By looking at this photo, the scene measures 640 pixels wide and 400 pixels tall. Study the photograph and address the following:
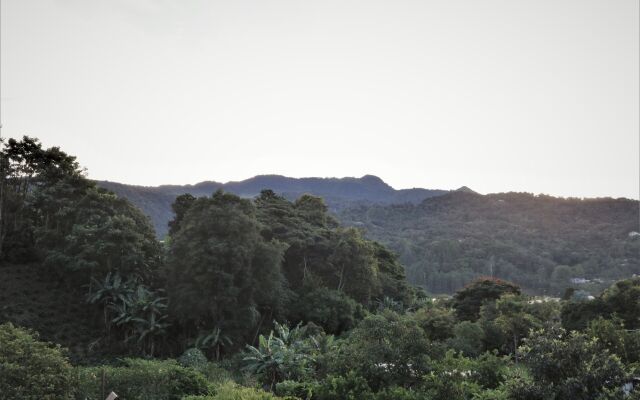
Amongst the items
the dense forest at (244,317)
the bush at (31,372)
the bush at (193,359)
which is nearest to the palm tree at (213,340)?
the dense forest at (244,317)

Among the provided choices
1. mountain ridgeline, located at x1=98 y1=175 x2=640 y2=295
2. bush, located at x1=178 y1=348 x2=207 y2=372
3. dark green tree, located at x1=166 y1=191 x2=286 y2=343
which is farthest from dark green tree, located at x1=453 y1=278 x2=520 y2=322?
mountain ridgeline, located at x1=98 y1=175 x2=640 y2=295

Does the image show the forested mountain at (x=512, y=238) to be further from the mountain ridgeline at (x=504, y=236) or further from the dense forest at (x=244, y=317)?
the dense forest at (x=244, y=317)

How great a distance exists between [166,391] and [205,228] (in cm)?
1000

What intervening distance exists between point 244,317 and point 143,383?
9.03m

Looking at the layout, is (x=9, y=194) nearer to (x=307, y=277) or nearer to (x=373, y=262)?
(x=307, y=277)

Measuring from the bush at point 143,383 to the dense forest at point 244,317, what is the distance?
4cm

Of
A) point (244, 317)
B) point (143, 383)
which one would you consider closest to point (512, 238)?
point (244, 317)

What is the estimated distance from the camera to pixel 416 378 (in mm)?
12906

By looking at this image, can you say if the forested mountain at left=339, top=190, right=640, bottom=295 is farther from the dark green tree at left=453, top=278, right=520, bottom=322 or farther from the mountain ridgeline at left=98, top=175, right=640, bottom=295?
the dark green tree at left=453, top=278, right=520, bottom=322

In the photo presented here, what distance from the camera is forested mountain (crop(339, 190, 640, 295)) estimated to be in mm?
80000

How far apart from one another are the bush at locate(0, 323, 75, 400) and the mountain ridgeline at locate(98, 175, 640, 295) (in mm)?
48597

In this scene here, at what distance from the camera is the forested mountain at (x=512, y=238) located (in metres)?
80.0

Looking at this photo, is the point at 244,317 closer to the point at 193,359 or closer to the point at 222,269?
the point at 222,269

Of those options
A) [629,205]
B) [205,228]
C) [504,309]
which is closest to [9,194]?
[205,228]
